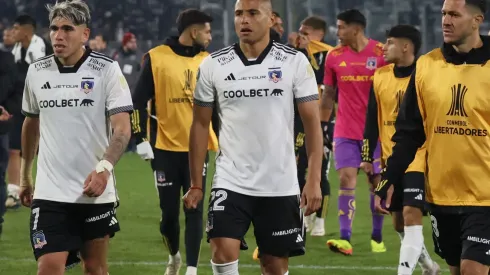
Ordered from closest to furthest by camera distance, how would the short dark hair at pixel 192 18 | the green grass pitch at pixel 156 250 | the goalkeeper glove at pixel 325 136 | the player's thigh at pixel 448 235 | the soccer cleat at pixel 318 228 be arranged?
the player's thigh at pixel 448 235 → the short dark hair at pixel 192 18 → the green grass pitch at pixel 156 250 → the goalkeeper glove at pixel 325 136 → the soccer cleat at pixel 318 228

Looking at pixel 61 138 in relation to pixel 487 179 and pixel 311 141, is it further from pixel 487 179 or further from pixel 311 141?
pixel 487 179

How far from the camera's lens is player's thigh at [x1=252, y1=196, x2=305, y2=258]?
7.02 m

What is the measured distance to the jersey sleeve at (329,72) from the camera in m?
11.6

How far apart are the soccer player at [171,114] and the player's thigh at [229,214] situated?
2710mm

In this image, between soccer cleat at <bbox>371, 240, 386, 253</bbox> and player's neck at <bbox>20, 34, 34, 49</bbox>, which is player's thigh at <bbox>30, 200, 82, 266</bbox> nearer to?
soccer cleat at <bbox>371, 240, 386, 253</bbox>

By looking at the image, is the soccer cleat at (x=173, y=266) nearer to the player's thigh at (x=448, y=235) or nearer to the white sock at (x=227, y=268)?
the white sock at (x=227, y=268)

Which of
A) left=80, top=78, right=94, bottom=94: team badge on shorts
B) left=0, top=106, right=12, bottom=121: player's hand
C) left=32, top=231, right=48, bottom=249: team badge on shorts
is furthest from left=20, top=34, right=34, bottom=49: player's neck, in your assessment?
left=32, top=231, right=48, bottom=249: team badge on shorts

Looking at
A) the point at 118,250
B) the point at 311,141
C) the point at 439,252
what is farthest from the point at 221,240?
the point at 118,250

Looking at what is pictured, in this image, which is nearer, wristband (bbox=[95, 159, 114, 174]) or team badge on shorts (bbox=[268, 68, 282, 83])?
wristband (bbox=[95, 159, 114, 174])

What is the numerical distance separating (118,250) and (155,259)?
711mm

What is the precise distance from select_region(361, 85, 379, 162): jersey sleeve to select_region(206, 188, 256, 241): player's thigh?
3168mm

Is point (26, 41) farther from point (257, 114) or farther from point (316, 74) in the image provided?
point (257, 114)

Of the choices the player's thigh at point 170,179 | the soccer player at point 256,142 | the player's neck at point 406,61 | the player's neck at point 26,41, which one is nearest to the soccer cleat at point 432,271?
the player's neck at point 406,61

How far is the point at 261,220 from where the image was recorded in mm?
7043
